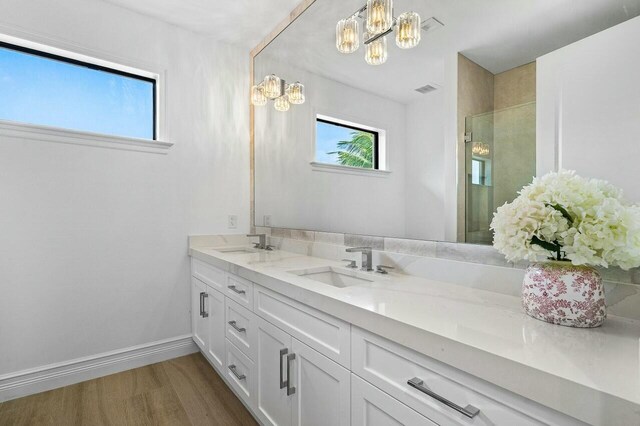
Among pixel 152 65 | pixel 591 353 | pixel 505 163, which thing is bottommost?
pixel 591 353

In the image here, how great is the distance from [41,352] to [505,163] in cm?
278

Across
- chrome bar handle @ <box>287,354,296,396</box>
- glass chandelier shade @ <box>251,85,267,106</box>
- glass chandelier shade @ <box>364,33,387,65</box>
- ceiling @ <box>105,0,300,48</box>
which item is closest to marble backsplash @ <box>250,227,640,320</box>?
chrome bar handle @ <box>287,354,296,396</box>

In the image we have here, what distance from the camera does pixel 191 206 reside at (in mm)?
2594

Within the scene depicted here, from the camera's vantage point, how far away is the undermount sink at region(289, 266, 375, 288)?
5.28 feet

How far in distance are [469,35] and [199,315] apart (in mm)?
2373

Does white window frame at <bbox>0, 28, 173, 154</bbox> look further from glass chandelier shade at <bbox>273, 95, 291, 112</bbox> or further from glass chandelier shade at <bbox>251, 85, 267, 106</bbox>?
glass chandelier shade at <bbox>273, 95, 291, 112</bbox>

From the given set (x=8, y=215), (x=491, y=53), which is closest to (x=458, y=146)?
(x=491, y=53)

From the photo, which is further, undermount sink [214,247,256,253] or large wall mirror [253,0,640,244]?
undermount sink [214,247,256,253]

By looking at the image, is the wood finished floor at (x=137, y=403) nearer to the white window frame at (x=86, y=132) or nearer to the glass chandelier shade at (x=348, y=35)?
the white window frame at (x=86, y=132)

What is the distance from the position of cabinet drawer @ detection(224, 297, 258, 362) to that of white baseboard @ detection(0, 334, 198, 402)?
87 cm

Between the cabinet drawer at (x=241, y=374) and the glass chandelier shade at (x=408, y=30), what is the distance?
1745mm

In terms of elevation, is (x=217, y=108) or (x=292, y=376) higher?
(x=217, y=108)

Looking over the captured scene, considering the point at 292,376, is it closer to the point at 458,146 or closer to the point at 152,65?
the point at 458,146

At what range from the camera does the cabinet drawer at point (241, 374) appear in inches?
64.4
